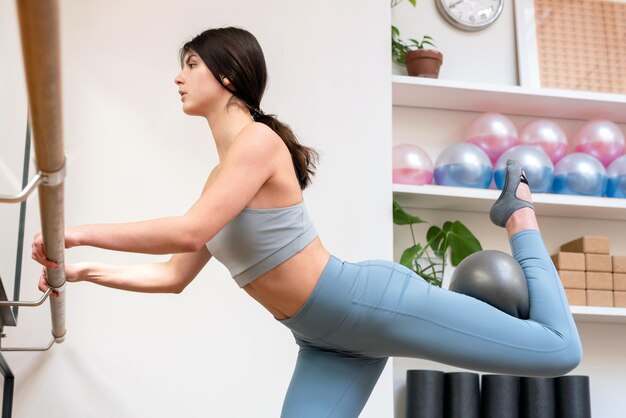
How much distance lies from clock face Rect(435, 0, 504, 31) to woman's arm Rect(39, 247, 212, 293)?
7.19 feet

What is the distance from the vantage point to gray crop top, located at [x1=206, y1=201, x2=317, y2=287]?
1.81m

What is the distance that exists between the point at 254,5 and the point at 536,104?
1345mm

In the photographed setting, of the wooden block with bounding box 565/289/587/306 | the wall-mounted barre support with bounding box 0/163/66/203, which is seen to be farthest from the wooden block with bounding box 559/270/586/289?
the wall-mounted barre support with bounding box 0/163/66/203

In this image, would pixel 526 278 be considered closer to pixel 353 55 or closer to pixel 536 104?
pixel 353 55

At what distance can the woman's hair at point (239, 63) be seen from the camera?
76.8 inches

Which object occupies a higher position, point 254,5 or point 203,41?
point 254,5

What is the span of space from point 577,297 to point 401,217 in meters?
0.78

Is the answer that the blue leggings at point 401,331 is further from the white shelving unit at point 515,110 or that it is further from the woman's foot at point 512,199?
the white shelving unit at point 515,110

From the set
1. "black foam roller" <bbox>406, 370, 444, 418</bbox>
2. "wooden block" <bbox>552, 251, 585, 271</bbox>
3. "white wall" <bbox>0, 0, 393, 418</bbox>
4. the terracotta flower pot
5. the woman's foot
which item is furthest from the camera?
the terracotta flower pot

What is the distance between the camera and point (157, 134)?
310 cm

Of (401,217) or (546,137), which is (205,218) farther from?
(546,137)

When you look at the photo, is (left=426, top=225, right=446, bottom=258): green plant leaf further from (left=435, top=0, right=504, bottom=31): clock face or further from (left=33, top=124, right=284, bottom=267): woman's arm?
(left=33, top=124, right=284, bottom=267): woman's arm

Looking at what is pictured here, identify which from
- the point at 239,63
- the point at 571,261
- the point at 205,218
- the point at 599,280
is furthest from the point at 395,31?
the point at 205,218

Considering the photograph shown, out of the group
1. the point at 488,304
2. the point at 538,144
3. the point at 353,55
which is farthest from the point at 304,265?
the point at 538,144
